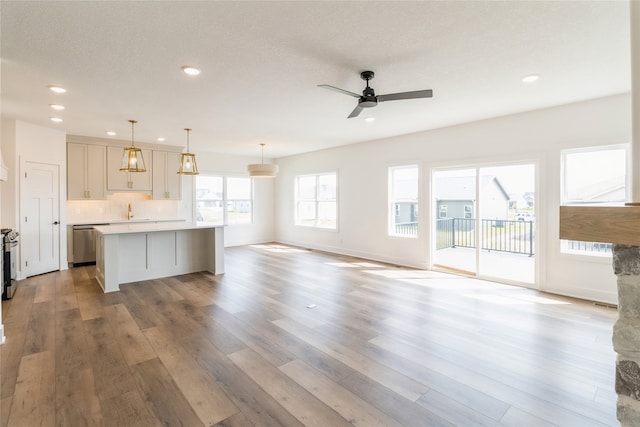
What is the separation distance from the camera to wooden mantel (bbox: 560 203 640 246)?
128 centimetres

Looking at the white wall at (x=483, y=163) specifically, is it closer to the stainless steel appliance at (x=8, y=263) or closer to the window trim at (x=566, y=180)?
the window trim at (x=566, y=180)

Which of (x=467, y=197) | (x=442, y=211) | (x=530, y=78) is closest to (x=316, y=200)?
(x=442, y=211)

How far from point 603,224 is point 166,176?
26.2 ft

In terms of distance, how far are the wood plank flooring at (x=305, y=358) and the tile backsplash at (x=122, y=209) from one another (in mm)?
2501

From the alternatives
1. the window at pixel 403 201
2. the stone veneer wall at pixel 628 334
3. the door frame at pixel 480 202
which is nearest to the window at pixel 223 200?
the window at pixel 403 201

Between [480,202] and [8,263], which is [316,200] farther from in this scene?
[8,263]

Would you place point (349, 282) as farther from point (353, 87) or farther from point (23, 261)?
point (23, 261)

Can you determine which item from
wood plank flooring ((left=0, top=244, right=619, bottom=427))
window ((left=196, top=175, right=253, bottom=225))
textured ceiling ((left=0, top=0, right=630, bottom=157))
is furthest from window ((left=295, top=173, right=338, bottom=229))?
wood plank flooring ((left=0, top=244, right=619, bottom=427))

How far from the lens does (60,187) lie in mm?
5926

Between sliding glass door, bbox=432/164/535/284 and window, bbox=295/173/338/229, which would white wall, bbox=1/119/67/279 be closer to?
window, bbox=295/173/338/229

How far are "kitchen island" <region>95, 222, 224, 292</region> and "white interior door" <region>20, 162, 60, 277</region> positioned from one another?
1.10m

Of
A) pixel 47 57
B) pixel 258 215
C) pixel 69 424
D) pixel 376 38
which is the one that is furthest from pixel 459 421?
pixel 258 215

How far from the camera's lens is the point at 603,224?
53.3 inches

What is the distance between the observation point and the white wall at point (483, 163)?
13.7 ft
